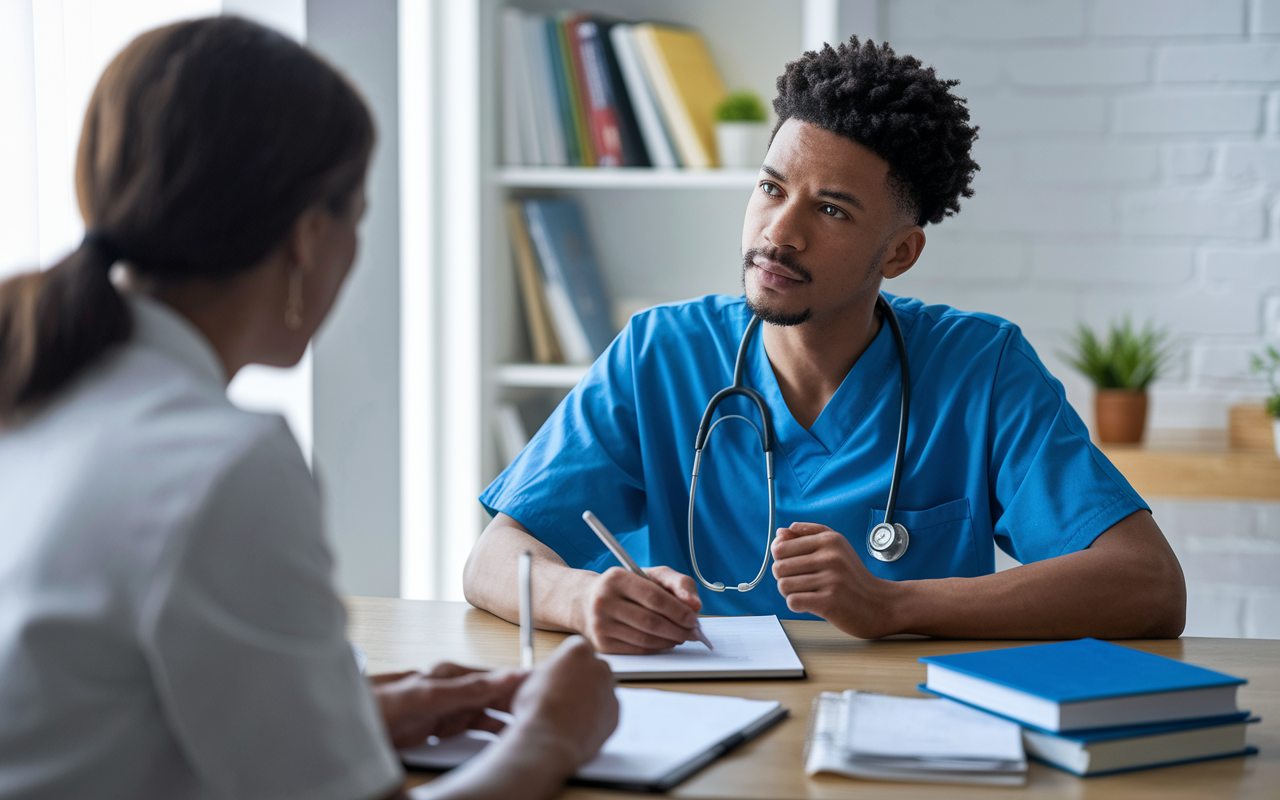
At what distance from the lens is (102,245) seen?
70 cm

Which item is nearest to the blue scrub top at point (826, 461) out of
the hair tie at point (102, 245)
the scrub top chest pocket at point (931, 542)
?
the scrub top chest pocket at point (931, 542)

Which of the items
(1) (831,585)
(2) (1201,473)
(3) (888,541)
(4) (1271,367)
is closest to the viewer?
(1) (831,585)

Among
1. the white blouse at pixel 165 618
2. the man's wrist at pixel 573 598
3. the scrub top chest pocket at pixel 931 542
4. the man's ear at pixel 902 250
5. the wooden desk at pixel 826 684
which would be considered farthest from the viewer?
the man's ear at pixel 902 250

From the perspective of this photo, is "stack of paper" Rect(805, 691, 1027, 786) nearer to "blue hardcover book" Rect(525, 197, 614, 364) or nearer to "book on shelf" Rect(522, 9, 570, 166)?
"blue hardcover book" Rect(525, 197, 614, 364)

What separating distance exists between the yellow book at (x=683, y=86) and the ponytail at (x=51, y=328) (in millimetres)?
1751

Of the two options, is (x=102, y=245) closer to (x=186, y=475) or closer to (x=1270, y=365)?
(x=186, y=475)

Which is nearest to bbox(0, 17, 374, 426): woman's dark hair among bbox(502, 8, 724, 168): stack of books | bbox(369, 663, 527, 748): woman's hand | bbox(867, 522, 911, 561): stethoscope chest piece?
bbox(369, 663, 527, 748): woman's hand

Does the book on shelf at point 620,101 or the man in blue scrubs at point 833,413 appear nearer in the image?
the man in blue scrubs at point 833,413

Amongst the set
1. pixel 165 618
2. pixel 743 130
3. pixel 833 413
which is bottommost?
pixel 833 413

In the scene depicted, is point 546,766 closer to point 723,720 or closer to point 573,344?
point 723,720

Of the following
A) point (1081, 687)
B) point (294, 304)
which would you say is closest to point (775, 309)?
point (1081, 687)

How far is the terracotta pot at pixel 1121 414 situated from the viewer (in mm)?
2143

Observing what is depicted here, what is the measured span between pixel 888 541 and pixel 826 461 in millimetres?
142

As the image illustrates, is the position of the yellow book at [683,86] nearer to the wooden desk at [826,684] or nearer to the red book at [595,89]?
the red book at [595,89]
